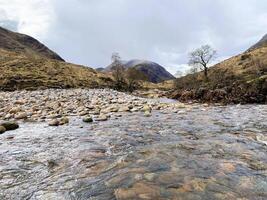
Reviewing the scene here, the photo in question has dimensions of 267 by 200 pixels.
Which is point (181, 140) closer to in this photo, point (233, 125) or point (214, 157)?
point (214, 157)

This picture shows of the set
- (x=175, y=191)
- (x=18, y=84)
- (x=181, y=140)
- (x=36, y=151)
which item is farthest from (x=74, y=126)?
(x=18, y=84)

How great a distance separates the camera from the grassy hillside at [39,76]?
6381cm

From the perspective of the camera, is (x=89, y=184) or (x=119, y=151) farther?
(x=119, y=151)

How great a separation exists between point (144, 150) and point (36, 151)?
402cm

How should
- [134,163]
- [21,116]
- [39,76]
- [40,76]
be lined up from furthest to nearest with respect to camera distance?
[40,76], [39,76], [21,116], [134,163]

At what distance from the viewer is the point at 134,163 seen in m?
9.02

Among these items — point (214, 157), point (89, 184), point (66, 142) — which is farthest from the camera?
point (66, 142)

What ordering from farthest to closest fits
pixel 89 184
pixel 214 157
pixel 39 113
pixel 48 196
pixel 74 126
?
1. pixel 39 113
2. pixel 74 126
3. pixel 214 157
4. pixel 89 184
5. pixel 48 196

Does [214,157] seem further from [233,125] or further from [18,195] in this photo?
[233,125]

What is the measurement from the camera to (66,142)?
12.3 m

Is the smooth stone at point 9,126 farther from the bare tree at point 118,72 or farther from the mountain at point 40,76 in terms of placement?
the bare tree at point 118,72

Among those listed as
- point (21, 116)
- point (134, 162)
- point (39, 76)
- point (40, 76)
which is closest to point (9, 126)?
point (21, 116)

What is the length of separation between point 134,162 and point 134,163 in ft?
0.33

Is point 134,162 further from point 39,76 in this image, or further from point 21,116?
point 39,76
